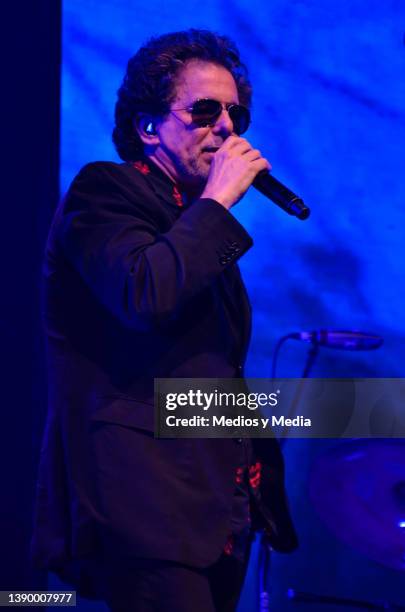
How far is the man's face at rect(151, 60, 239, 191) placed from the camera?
4.80 feet

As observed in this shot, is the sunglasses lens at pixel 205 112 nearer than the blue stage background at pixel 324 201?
Yes

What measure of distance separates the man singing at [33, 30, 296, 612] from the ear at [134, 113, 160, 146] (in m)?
0.18

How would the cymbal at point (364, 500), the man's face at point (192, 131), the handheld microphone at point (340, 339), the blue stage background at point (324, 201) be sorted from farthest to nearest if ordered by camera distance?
the blue stage background at point (324, 201) → the handheld microphone at point (340, 339) → the cymbal at point (364, 500) → the man's face at point (192, 131)

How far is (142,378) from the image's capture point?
119 cm

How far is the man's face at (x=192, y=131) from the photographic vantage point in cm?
146

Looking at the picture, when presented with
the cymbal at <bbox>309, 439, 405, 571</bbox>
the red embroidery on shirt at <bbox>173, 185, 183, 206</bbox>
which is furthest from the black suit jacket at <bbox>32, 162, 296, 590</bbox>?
the cymbal at <bbox>309, 439, 405, 571</bbox>

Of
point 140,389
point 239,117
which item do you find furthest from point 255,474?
point 239,117

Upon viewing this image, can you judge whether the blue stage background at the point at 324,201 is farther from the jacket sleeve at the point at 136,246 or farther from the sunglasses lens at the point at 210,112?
the jacket sleeve at the point at 136,246

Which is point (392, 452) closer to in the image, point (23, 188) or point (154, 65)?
point (154, 65)

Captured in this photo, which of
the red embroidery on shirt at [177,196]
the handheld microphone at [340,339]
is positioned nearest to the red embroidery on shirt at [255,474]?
the red embroidery on shirt at [177,196]

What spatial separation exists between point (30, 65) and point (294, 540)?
1.62 m

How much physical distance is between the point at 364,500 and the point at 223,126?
104 centimetres

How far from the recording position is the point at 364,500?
76.9 inches

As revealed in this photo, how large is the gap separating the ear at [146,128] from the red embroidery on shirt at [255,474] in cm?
66
